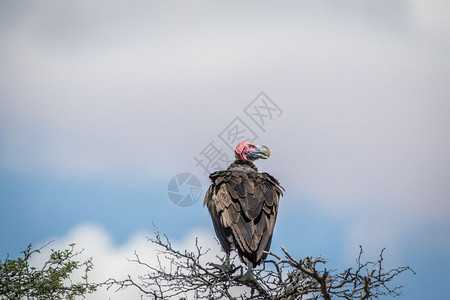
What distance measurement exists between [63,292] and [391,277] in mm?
4144

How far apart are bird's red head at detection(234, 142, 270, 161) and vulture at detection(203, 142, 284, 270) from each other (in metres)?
0.86

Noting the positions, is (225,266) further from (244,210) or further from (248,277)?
(244,210)

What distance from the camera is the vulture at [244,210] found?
6.79 meters

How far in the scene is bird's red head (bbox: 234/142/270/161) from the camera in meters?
8.92

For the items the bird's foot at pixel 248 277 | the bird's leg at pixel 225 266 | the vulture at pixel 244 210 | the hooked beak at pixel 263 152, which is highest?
the hooked beak at pixel 263 152

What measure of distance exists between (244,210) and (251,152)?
6.50ft

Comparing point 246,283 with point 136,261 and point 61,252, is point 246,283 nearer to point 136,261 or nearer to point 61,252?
point 136,261

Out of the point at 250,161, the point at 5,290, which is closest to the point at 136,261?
the point at 5,290

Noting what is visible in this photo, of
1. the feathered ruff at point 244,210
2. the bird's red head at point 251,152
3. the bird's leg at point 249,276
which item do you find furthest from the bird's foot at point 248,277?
the bird's red head at point 251,152

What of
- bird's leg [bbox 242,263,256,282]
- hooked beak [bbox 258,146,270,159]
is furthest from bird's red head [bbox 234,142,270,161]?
bird's leg [bbox 242,263,256,282]

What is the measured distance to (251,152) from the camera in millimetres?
8922

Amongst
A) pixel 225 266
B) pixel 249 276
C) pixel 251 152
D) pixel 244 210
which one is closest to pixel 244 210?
pixel 244 210

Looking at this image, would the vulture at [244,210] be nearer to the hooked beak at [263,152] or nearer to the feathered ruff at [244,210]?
the feathered ruff at [244,210]

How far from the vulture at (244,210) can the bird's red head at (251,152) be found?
86 centimetres
